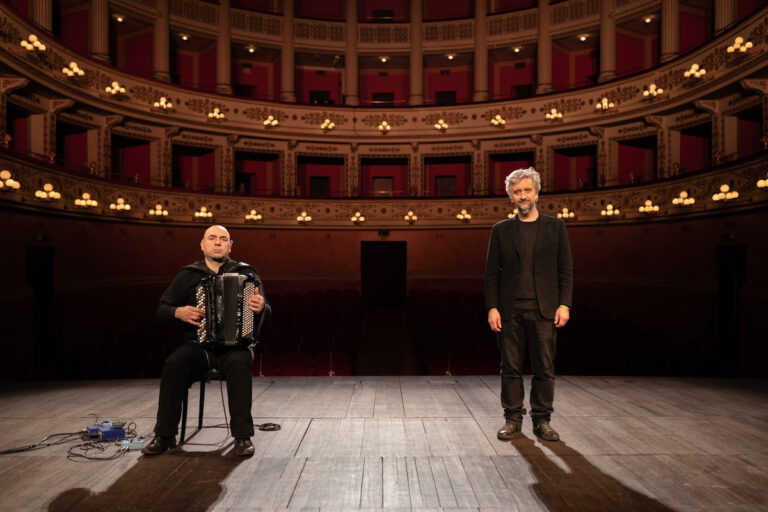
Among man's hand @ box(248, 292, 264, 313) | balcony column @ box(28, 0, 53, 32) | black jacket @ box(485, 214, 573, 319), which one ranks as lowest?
man's hand @ box(248, 292, 264, 313)

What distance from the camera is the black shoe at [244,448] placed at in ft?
9.45

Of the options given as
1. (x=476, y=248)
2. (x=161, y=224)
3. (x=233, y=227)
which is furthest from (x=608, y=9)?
(x=161, y=224)

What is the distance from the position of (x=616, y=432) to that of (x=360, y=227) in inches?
565

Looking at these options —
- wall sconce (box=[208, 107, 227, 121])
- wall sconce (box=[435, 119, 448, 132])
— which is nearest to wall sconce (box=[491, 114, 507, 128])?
wall sconce (box=[435, 119, 448, 132])

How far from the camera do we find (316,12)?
18.9m

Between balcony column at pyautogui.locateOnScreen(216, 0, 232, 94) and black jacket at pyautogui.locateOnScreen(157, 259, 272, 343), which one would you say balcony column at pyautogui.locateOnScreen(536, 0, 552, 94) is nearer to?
balcony column at pyautogui.locateOnScreen(216, 0, 232, 94)

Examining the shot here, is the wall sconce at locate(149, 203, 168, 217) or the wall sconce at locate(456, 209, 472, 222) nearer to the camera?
the wall sconce at locate(149, 203, 168, 217)

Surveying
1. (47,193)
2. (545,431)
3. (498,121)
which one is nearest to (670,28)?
(498,121)

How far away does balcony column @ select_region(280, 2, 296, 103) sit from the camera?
58.9 ft

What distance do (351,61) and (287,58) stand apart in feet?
7.64

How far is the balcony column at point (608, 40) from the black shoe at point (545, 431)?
51.4 feet

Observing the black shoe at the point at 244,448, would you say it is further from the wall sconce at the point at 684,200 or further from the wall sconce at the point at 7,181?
the wall sconce at the point at 684,200

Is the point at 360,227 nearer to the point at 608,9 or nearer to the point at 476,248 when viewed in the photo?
the point at 476,248

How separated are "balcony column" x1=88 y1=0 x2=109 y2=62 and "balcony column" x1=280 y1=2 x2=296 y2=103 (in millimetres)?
5654
